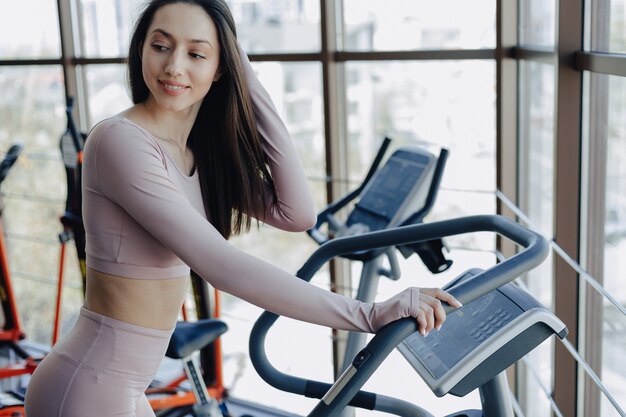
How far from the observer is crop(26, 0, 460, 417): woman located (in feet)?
4.75

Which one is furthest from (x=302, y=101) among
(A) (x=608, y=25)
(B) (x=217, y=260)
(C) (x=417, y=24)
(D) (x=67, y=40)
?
(B) (x=217, y=260)

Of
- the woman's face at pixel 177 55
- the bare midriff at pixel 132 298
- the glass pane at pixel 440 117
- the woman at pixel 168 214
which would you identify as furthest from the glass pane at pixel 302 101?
the bare midriff at pixel 132 298

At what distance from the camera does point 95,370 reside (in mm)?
1585

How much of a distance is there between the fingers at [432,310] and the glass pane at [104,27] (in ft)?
11.2

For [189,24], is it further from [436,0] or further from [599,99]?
[436,0]

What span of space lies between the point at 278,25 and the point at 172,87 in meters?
2.33

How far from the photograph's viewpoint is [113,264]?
158 centimetres

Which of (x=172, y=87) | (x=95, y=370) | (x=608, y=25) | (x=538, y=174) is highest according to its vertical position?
(x=608, y=25)

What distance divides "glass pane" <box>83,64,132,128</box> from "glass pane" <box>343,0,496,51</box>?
1.53 m

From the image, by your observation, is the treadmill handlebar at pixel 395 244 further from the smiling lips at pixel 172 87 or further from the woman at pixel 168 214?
the smiling lips at pixel 172 87

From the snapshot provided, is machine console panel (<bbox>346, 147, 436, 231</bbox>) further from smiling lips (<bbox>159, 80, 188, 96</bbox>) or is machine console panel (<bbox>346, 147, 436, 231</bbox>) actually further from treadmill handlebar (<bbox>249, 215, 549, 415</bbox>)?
smiling lips (<bbox>159, 80, 188, 96</bbox>)

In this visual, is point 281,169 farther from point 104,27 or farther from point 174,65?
point 104,27

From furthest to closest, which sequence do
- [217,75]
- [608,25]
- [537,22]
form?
1. [537,22]
2. [608,25]
3. [217,75]

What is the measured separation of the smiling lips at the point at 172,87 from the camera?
1.63 meters
